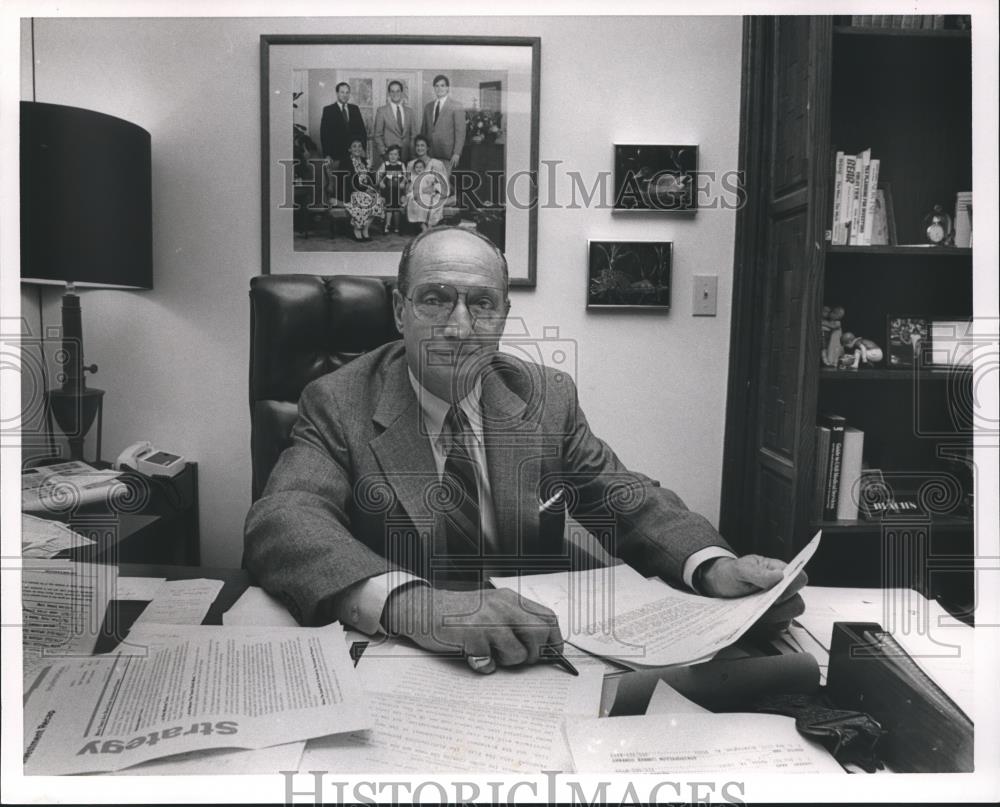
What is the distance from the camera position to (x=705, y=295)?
994mm

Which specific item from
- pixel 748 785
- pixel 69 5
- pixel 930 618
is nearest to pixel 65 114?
pixel 69 5

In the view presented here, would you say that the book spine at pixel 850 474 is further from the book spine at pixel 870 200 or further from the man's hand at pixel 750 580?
the book spine at pixel 870 200

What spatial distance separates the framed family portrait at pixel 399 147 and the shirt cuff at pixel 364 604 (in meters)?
0.41

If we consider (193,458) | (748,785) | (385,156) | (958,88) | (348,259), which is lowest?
(748,785)

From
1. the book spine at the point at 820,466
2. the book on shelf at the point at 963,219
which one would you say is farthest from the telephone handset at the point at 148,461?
the book on shelf at the point at 963,219

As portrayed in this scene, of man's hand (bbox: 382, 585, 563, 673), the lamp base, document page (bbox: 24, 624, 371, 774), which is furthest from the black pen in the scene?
the lamp base

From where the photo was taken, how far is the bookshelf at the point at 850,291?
1003 millimetres

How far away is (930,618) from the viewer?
1.00 m

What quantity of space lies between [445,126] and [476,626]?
2.09ft

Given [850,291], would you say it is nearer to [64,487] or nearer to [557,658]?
[557,658]

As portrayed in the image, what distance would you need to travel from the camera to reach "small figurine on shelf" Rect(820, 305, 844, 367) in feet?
3.58

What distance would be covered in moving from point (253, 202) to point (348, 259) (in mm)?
143

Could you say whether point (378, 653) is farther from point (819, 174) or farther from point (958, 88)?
point (958, 88)

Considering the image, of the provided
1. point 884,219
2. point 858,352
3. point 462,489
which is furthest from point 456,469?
point 884,219
